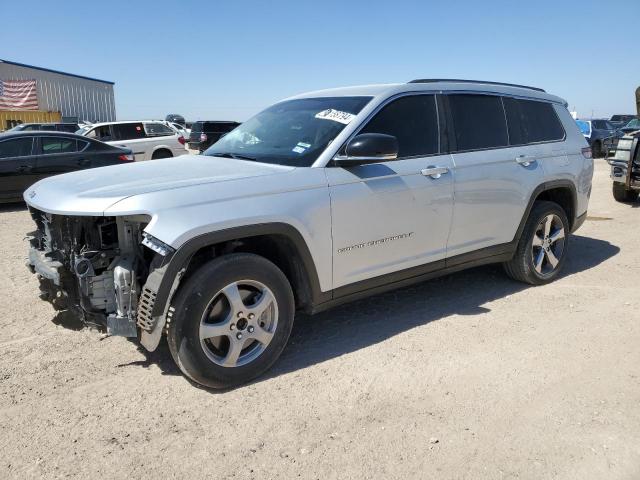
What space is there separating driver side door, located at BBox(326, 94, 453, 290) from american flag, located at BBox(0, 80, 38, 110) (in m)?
42.7

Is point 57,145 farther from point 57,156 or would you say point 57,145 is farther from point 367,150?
point 367,150

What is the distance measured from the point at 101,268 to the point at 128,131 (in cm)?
1425

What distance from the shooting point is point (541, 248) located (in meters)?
5.19

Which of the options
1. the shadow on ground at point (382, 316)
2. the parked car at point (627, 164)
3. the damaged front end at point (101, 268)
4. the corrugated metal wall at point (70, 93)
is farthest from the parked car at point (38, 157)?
the corrugated metal wall at point (70, 93)

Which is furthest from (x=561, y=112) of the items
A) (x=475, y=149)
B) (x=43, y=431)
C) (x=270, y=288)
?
(x=43, y=431)

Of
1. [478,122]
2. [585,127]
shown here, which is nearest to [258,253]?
[478,122]

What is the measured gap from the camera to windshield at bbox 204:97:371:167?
3.70 m

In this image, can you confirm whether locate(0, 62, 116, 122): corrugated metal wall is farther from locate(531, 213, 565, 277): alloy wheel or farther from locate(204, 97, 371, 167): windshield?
locate(531, 213, 565, 277): alloy wheel

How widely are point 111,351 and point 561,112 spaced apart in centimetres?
482

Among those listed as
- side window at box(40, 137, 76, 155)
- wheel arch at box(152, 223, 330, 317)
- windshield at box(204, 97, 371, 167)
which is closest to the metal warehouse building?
side window at box(40, 137, 76, 155)

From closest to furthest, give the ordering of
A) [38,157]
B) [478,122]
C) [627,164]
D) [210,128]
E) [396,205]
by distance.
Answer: [396,205]
[478,122]
[627,164]
[38,157]
[210,128]

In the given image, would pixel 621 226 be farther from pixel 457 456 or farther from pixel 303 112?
pixel 457 456

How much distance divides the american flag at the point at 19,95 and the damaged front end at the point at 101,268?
42371 mm

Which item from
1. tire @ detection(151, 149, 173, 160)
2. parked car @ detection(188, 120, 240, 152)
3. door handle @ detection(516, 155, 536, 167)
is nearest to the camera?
door handle @ detection(516, 155, 536, 167)
